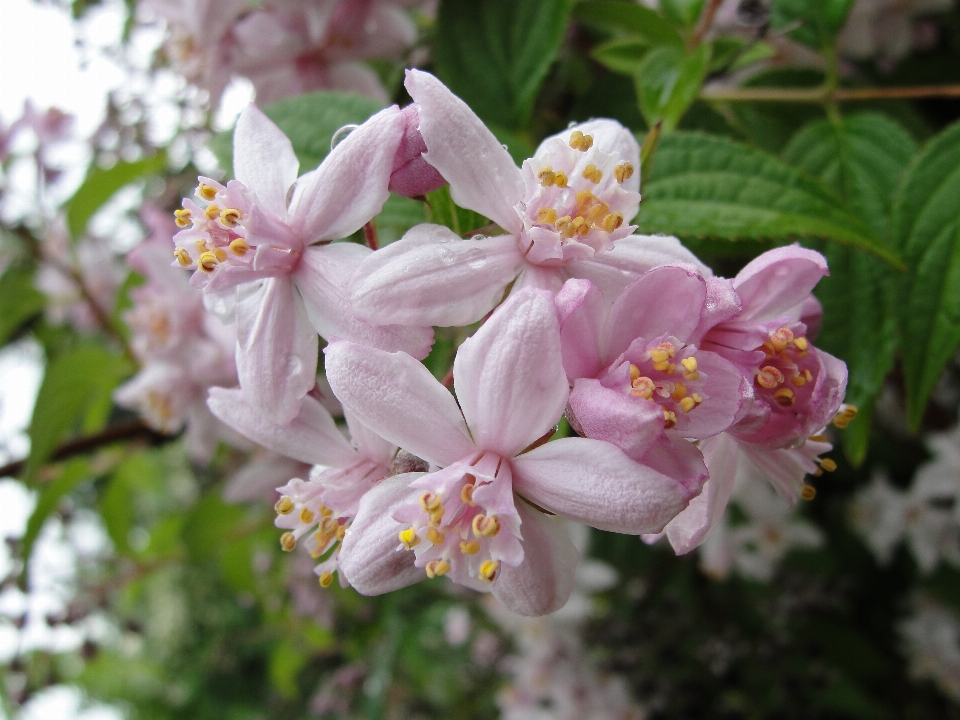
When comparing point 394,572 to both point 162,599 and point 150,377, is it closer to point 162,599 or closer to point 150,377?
point 150,377

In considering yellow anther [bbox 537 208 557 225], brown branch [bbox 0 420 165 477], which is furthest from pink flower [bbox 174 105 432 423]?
brown branch [bbox 0 420 165 477]

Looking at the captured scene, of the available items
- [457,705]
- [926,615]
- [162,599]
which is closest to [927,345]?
[926,615]

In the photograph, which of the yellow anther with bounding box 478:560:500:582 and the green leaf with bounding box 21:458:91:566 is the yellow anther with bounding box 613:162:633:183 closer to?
the yellow anther with bounding box 478:560:500:582

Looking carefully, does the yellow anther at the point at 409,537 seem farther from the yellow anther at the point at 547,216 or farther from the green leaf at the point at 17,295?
the green leaf at the point at 17,295

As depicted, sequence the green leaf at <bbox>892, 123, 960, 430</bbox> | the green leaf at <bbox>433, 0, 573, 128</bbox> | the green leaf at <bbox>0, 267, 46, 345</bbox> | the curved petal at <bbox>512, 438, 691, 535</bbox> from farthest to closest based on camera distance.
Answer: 1. the green leaf at <bbox>0, 267, 46, 345</bbox>
2. the green leaf at <bbox>433, 0, 573, 128</bbox>
3. the green leaf at <bbox>892, 123, 960, 430</bbox>
4. the curved petal at <bbox>512, 438, 691, 535</bbox>

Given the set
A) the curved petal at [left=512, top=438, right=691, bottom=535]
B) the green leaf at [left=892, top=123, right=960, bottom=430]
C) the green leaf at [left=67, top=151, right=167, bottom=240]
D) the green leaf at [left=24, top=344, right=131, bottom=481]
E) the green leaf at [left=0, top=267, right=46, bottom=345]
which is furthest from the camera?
the green leaf at [left=0, top=267, right=46, bottom=345]

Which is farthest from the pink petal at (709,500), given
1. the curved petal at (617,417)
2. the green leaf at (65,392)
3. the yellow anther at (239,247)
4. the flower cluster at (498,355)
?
the green leaf at (65,392)

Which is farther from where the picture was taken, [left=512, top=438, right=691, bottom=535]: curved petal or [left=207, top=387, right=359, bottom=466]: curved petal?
[left=207, top=387, right=359, bottom=466]: curved petal
